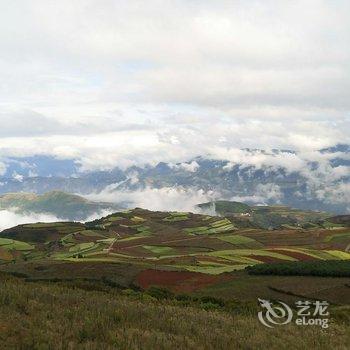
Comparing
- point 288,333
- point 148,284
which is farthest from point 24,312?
point 148,284

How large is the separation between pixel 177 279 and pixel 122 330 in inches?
2008

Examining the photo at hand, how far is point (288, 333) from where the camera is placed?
23656 millimetres

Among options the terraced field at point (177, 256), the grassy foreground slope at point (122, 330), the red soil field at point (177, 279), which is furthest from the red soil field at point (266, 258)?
the grassy foreground slope at point (122, 330)

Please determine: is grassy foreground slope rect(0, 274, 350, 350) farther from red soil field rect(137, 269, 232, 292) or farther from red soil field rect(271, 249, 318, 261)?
red soil field rect(271, 249, 318, 261)

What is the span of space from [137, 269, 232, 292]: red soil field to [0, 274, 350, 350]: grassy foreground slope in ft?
118

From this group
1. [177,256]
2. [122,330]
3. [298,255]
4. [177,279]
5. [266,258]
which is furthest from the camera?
[177,256]

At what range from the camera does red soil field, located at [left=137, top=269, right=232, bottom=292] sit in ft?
208

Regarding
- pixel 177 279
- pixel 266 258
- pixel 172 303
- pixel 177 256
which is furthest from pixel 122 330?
pixel 177 256

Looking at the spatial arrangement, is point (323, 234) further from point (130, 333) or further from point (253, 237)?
point (130, 333)

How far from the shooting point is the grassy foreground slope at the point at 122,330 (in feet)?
56.4

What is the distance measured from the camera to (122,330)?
19.1m

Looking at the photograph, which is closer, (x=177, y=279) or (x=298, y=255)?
(x=177, y=279)

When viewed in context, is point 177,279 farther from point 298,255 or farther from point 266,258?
point 298,255

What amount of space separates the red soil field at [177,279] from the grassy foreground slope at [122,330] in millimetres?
35980
